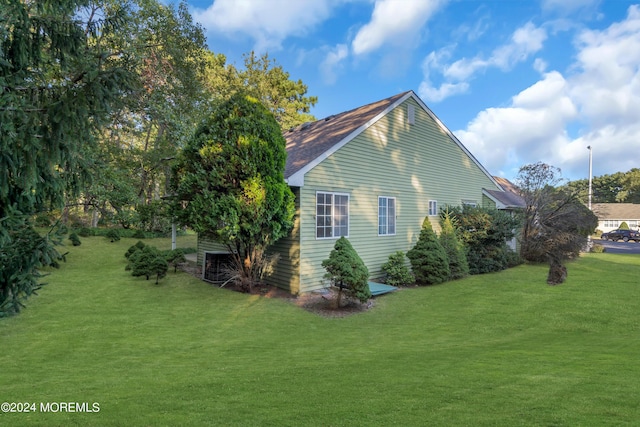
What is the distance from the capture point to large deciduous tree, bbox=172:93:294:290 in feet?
29.5

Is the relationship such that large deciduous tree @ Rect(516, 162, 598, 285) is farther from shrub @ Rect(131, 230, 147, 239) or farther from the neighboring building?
the neighboring building

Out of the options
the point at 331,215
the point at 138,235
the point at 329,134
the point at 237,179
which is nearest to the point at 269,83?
the point at 138,235

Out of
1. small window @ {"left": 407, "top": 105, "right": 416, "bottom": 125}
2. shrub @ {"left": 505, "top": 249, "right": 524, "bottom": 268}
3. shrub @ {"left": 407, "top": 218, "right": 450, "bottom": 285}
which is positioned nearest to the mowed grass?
shrub @ {"left": 407, "top": 218, "right": 450, "bottom": 285}

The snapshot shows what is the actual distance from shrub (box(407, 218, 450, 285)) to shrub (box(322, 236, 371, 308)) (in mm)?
4328

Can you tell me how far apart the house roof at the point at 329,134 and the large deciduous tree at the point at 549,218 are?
388cm

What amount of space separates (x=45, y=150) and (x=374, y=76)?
77.2 ft

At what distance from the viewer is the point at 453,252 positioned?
13.5m

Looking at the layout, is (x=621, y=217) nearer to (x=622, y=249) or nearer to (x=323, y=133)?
(x=622, y=249)

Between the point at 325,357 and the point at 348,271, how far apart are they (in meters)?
3.17

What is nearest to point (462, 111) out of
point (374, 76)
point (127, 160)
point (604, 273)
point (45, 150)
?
point (374, 76)

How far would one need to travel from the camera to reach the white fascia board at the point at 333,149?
10012mm

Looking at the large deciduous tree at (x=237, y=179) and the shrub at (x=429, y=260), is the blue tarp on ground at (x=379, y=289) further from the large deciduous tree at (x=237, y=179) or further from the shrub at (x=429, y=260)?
the large deciduous tree at (x=237, y=179)

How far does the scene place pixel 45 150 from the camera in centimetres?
352

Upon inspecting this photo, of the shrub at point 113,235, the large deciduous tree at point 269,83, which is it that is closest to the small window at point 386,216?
the shrub at point 113,235
